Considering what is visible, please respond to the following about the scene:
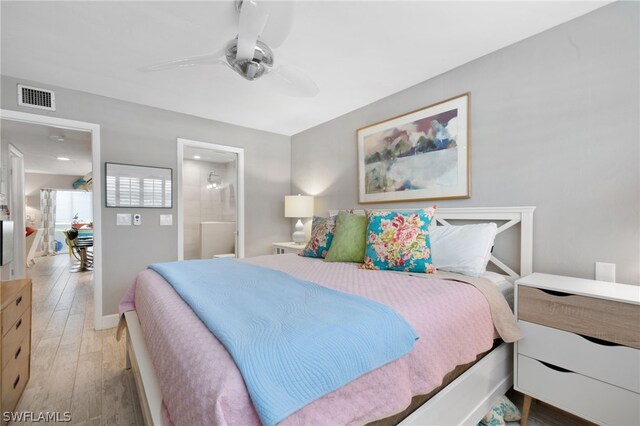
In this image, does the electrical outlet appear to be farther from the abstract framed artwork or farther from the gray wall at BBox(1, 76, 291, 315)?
the gray wall at BBox(1, 76, 291, 315)

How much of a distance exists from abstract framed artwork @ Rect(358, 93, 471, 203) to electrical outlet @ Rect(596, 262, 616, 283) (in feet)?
2.92

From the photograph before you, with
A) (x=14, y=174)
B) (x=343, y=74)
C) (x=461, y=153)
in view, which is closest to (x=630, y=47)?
(x=461, y=153)

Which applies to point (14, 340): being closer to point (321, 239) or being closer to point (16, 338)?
point (16, 338)

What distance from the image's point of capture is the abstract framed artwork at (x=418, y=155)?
2.26 meters

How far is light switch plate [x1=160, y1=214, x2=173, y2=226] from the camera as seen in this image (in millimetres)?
3188

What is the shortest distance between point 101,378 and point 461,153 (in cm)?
315

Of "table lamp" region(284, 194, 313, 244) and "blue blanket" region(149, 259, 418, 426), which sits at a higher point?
"table lamp" region(284, 194, 313, 244)

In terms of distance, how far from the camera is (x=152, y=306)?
1330 millimetres

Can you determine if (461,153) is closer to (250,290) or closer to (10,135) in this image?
(250,290)

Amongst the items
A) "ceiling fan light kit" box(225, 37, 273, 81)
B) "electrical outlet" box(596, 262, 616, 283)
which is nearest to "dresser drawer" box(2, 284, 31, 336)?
"ceiling fan light kit" box(225, 37, 273, 81)

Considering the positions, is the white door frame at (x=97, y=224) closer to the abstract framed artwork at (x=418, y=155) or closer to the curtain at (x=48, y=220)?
the abstract framed artwork at (x=418, y=155)

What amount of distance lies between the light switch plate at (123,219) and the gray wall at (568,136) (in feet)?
10.7

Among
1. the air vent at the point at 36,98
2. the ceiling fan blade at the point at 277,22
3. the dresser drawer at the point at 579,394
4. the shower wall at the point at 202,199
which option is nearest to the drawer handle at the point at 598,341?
the dresser drawer at the point at 579,394

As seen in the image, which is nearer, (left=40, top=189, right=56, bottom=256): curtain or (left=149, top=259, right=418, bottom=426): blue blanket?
(left=149, top=259, right=418, bottom=426): blue blanket
